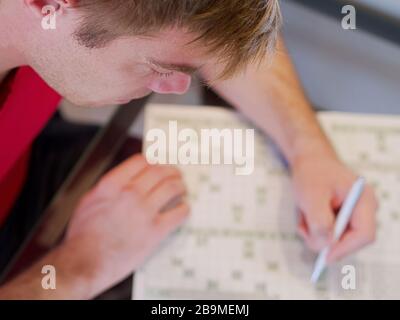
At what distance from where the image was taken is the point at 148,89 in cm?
61

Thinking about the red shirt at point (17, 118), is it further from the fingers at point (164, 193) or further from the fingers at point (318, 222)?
the fingers at point (318, 222)

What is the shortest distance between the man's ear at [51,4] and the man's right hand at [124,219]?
27 cm

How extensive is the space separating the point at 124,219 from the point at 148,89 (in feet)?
0.56

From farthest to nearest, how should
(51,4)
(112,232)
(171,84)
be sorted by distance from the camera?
(112,232) → (171,84) → (51,4)

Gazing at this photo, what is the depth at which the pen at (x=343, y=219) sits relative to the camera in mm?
661

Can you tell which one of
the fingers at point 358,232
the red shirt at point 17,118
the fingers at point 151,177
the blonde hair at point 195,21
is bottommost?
the fingers at point 358,232

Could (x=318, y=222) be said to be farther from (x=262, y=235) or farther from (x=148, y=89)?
(x=148, y=89)

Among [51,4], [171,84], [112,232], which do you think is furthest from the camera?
[112,232]

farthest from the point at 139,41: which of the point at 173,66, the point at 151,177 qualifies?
the point at 151,177

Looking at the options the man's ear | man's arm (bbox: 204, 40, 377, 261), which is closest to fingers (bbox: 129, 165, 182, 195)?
man's arm (bbox: 204, 40, 377, 261)

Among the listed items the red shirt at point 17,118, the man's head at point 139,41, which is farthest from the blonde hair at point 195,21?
the red shirt at point 17,118

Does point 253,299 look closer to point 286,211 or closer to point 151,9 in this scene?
point 286,211

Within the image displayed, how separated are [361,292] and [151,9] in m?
0.39

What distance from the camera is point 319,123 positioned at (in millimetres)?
752
